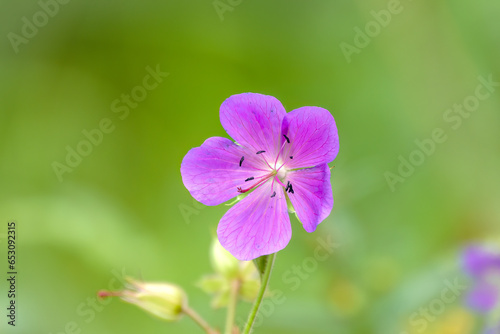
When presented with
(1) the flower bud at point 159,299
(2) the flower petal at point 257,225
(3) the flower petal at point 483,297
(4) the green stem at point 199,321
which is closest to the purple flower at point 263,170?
(2) the flower petal at point 257,225

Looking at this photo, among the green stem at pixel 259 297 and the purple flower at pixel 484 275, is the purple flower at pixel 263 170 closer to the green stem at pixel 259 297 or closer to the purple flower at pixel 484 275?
the green stem at pixel 259 297

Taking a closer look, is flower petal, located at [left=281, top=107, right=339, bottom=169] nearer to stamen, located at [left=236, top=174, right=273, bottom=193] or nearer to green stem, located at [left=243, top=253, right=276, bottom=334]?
stamen, located at [left=236, top=174, right=273, bottom=193]

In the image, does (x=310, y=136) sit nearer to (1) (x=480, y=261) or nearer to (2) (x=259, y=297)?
(2) (x=259, y=297)

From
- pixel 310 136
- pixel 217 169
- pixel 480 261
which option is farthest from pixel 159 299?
pixel 480 261

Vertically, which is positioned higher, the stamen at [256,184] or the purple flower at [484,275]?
the stamen at [256,184]

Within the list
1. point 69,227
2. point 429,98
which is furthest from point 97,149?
point 429,98

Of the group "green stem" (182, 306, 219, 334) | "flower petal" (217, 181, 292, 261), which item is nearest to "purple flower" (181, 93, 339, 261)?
"flower petal" (217, 181, 292, 261)
